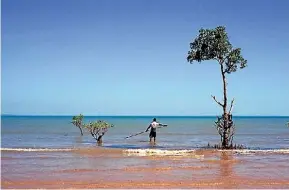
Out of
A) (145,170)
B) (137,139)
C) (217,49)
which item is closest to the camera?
(145,170)

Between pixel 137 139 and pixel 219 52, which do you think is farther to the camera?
pixel 137 139

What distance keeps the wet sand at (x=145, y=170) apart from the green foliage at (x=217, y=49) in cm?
537

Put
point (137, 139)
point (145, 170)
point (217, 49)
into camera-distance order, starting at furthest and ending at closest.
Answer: point (137, 139), point (217, 49), point (145, 170)

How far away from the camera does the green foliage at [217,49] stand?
87.9ft

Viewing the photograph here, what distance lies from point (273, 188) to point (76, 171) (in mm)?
7645

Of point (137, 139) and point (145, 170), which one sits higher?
point (137, 139)

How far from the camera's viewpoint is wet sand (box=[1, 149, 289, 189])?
1549cm

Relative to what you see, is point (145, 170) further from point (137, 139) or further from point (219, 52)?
point (137, 139)

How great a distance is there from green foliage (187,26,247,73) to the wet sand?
537cm

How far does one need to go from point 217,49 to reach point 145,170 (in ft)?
35.6

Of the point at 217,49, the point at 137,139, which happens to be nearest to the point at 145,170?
the point at 217,49

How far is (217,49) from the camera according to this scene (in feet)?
88.0

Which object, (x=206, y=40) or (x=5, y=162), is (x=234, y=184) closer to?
(x=5, y=162)

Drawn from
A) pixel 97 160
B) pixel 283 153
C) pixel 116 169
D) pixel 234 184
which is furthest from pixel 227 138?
pixel 234 184
